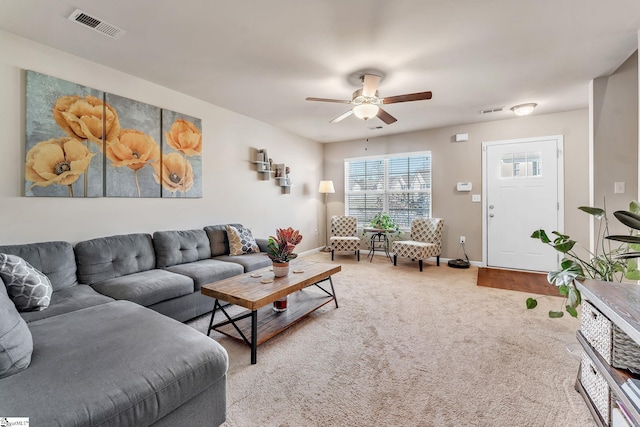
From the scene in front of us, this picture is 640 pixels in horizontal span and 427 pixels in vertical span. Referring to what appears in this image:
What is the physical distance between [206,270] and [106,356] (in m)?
1.66

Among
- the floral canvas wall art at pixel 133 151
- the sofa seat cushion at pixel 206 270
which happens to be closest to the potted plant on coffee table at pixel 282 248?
the sofa seat cushion at pixel 206 270

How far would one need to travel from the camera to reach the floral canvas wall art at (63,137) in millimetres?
2420

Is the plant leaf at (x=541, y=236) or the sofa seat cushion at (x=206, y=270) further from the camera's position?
the sofa seat cushion at (x=206, y=270)

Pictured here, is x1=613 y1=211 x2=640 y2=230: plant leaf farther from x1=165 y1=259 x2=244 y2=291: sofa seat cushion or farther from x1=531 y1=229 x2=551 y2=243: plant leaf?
x1=165 y1=259 x2=244 y2=291: sofa seat cushion

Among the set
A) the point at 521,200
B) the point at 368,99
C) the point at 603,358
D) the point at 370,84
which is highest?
the point at 370,84

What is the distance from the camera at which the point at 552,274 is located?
1718 mm

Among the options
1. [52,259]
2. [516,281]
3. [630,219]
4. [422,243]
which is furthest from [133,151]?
[516,281]

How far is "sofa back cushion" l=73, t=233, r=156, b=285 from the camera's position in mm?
2518

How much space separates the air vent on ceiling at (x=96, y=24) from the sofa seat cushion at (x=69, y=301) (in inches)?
82.8

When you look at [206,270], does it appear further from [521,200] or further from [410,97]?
[521,200]

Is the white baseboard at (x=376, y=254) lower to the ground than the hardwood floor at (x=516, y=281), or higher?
higher

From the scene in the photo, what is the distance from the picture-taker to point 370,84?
297 centimetres

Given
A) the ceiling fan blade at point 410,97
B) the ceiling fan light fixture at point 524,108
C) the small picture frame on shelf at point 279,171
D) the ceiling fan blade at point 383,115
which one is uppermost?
the ceiling fan light fixture at point 524,108

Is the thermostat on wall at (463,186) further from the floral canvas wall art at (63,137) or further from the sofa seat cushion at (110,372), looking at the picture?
the floral canvas wall art at (63,137)
